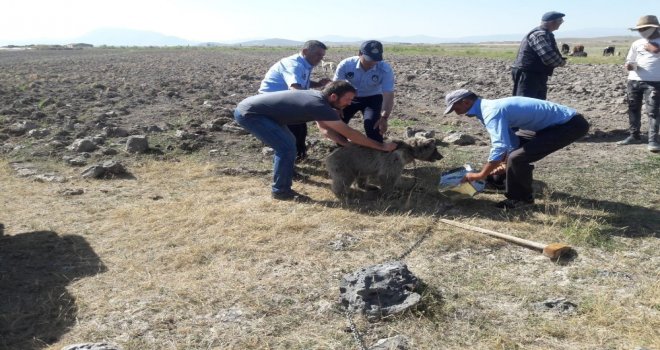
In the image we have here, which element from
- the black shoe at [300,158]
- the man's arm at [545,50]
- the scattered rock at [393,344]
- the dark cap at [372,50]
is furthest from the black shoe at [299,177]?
the scattered rock at [393,344]

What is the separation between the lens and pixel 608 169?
783cm

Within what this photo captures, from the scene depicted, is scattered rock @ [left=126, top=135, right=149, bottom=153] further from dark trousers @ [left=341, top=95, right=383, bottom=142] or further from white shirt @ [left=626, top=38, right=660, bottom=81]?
white shirt @ [left=626, top=38, right=660, bottom=81]

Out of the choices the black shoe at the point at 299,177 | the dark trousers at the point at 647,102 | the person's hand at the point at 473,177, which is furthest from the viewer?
the dark trousers at the point at 647,102

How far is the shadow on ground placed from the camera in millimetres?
4125

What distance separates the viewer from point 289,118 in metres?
6.84

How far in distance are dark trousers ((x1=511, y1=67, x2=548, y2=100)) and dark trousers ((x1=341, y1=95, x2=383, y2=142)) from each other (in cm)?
205

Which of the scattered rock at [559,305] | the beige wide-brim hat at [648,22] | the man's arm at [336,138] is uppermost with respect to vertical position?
the beige wide-brim hat at [648,22]

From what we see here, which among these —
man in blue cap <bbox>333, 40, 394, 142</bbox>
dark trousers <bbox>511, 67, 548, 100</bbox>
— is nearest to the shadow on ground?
man in blue cap <bbox>333, 40, 394, 142</bbox>

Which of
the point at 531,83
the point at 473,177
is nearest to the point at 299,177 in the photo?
the point at 473,177

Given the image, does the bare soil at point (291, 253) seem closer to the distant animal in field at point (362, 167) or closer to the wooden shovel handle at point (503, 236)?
the wooden shovel handle at point (503, 236)

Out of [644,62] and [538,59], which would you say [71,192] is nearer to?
[538,59]

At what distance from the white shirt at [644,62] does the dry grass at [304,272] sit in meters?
3.35

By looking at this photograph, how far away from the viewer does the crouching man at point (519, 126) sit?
18.8 ft

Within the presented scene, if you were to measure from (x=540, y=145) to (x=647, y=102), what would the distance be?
3.73 metres
